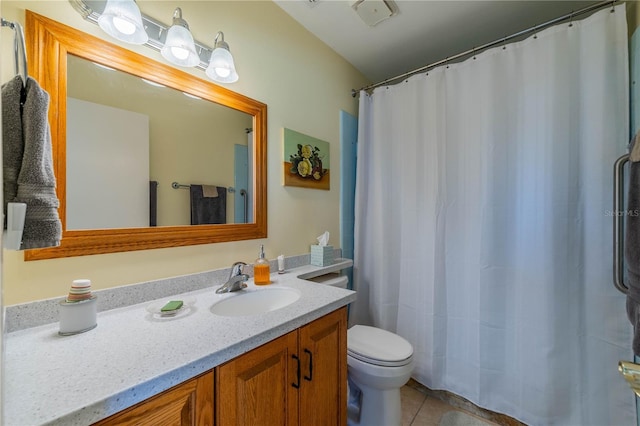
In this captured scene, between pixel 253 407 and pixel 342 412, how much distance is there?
1.74 feet

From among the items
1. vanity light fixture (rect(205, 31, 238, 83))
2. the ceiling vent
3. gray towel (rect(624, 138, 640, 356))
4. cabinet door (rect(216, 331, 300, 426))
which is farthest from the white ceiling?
cabinet door (rect(216, 331, 300, 426))

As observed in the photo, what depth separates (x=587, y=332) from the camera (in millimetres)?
1227

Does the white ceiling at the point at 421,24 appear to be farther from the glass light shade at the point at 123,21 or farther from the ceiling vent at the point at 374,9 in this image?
the glass light shade at the point at 123,21

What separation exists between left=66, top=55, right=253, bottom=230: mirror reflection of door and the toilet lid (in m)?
0.93

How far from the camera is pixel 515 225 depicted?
141cm

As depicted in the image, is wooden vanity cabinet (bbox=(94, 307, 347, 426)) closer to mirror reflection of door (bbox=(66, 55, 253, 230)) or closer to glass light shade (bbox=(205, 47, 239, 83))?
mirror reflection of door (bbox=(66, 55, 253, 230))

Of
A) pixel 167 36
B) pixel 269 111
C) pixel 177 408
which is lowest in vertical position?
pixel 177 408

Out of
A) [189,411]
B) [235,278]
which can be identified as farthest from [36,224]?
[235,278]

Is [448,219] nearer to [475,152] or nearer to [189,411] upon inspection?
[475,152]

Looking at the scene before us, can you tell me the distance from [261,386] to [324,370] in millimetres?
307

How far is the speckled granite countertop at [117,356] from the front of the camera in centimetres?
49

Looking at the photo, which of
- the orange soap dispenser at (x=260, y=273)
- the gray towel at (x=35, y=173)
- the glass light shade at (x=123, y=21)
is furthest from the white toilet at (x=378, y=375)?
the glass light shade at (x=123, y=21)

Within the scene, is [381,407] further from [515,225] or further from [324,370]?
[515,225]

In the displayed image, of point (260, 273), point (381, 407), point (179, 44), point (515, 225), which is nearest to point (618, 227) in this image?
point (515, 225)
